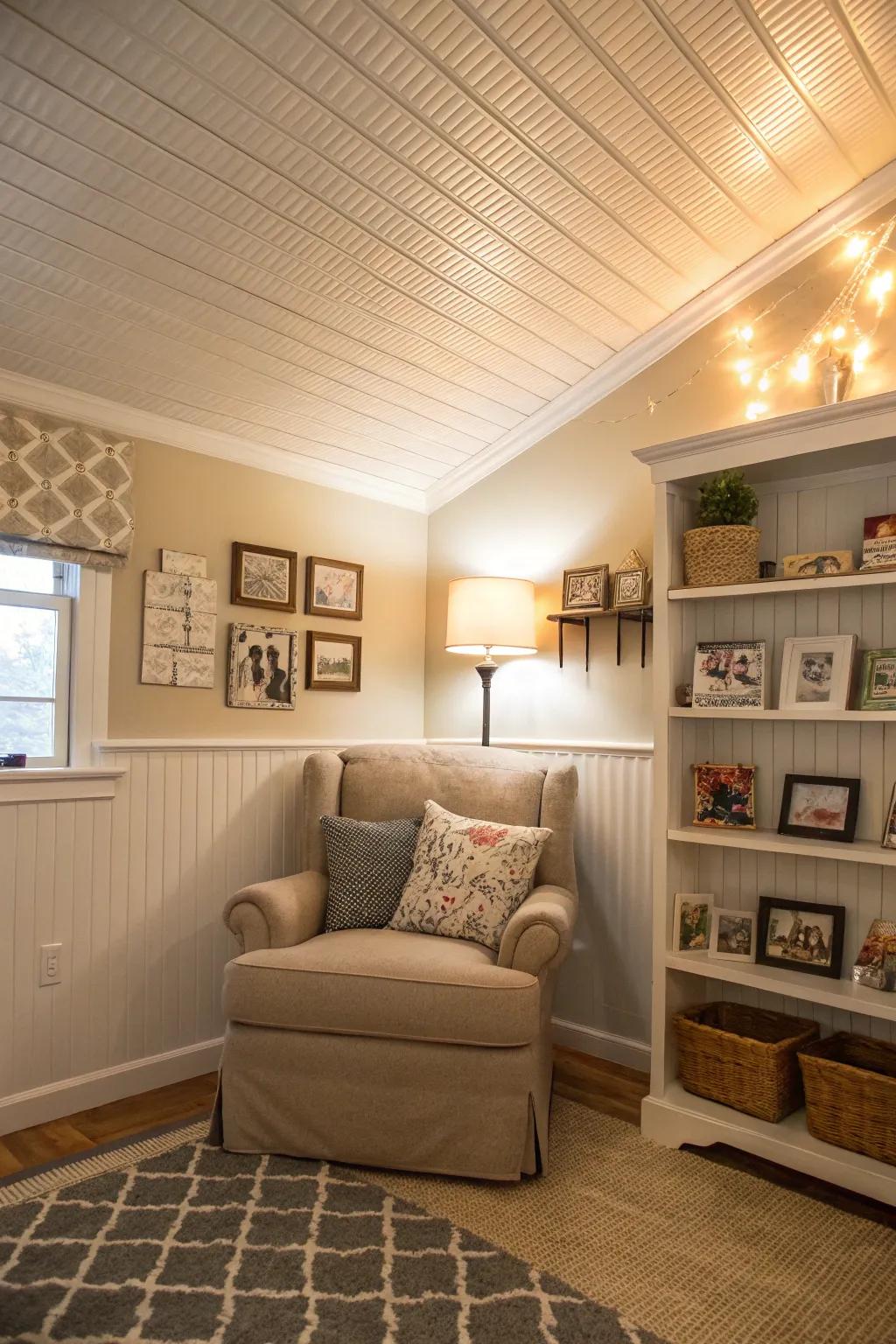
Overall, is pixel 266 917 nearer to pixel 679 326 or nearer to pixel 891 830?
pixel 891 830

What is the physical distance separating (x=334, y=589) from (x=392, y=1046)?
1720 millimetres

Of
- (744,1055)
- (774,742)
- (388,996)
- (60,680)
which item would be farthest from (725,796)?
(60,680)

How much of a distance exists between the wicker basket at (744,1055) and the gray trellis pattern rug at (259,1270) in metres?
0.78

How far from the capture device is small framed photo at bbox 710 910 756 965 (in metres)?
2.48

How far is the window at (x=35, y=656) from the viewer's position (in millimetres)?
2549

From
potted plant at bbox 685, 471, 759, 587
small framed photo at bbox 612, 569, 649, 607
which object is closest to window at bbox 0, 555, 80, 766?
small framed photo at bbox 612, 569, 649, 607

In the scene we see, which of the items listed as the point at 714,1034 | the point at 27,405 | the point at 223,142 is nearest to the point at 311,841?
the point at 714,1034

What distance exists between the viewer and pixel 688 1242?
1.93 metres

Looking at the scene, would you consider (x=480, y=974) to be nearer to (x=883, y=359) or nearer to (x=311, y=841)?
(x=311, y=841)

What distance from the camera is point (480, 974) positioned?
2174 mm

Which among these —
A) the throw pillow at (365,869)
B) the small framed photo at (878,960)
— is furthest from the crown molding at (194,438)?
the small framed photo at (878,960)

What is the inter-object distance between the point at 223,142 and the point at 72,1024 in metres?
2.33

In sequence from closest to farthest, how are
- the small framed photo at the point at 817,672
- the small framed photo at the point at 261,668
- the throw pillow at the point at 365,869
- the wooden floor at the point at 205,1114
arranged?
the wooden floor at the point at 205,1114 → the small framed photo at the point at 817,672 → the throw pillow at the point at 365,869 → the small framed photo at the point at 261,668

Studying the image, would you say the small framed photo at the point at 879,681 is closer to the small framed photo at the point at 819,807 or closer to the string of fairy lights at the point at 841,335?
the small framed photo at the point at 819,807
